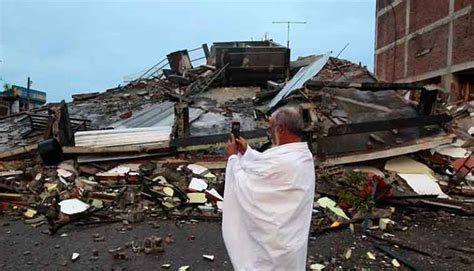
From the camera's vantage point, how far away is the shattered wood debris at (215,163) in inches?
235

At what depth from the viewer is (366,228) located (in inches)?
216

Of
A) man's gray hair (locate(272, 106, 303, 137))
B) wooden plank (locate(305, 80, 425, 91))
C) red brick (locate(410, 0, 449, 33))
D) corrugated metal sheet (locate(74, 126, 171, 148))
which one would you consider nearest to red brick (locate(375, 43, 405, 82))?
red brick (locate(410, 0, 449, 33))

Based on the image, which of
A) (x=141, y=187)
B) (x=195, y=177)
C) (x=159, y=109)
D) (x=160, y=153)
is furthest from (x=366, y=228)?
(x=159, y=109)

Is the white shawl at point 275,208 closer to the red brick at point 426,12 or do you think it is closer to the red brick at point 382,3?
the red brick at point 426,12

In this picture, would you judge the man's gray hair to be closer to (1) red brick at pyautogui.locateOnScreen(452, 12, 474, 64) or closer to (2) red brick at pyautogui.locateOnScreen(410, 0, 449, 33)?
(1) red brick at pyautogui.locateOnScreen(452, 12, 474, 64)

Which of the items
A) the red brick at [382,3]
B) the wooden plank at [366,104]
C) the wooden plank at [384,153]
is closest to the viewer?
the wooden plank at [384,153]

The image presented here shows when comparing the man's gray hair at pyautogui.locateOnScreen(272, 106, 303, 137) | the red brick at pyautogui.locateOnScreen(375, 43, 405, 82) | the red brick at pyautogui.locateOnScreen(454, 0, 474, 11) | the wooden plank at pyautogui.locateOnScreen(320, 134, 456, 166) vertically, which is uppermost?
the red brick at pyautogui.locateOnScreen(454, 0, 474, 11)

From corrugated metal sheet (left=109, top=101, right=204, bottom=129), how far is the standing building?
10.8 m

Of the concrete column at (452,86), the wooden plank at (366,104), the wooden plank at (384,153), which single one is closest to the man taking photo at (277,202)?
Answer: the wooden plank at (384,153)

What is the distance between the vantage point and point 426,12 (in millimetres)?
18109

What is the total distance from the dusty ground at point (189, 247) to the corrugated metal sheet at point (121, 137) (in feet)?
8.09

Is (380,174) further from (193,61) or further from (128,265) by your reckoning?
(193,61)

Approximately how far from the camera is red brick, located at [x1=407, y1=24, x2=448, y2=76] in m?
16.7

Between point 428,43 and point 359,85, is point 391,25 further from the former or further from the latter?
point 359,85
